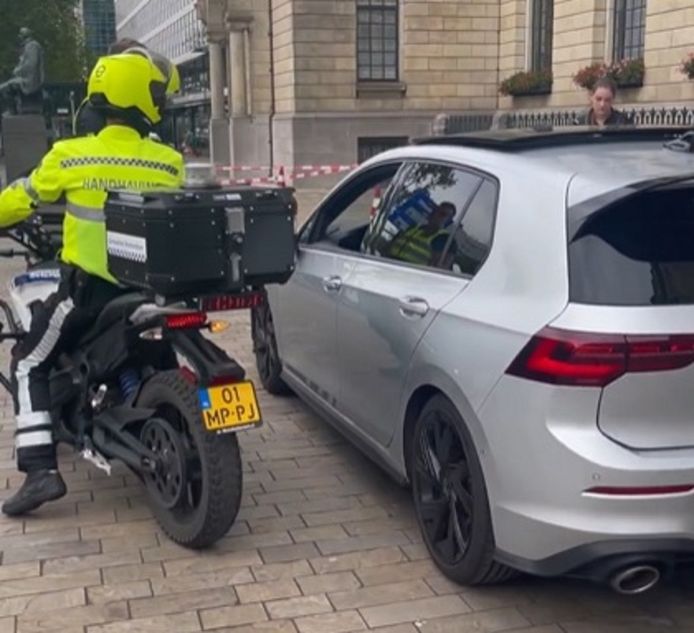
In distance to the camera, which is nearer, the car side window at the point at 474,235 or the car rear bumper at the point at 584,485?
the car rear bumper at the point at 584,485

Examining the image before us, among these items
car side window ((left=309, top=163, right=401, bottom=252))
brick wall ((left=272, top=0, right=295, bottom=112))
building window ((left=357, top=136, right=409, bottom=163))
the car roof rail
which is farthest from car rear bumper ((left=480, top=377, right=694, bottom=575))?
brick wall ((left=272, top=0, right=295, bottom=112))

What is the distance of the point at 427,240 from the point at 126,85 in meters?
1.51

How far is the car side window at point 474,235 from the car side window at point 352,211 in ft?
3.39

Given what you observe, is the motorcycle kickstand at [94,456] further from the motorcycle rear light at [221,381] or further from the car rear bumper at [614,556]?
the car rear bumper at [614,556]

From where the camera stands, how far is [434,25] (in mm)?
29172

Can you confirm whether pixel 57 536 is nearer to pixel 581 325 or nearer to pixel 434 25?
pixel 581 325

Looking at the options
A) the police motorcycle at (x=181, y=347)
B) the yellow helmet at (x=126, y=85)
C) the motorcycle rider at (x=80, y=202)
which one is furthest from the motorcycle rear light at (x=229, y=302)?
the yellow helmet at (x=126, y=85)

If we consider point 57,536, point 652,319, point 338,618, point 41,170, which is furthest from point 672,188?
point 57,536

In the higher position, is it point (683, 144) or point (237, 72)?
point (237, 72)

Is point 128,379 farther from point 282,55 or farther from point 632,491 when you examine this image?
point 282,55

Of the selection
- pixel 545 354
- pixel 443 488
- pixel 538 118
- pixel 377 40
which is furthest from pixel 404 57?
pixel 545 354

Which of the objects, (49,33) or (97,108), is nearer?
(97,108)

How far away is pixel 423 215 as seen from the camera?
15.0ft

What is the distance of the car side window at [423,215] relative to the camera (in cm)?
428
